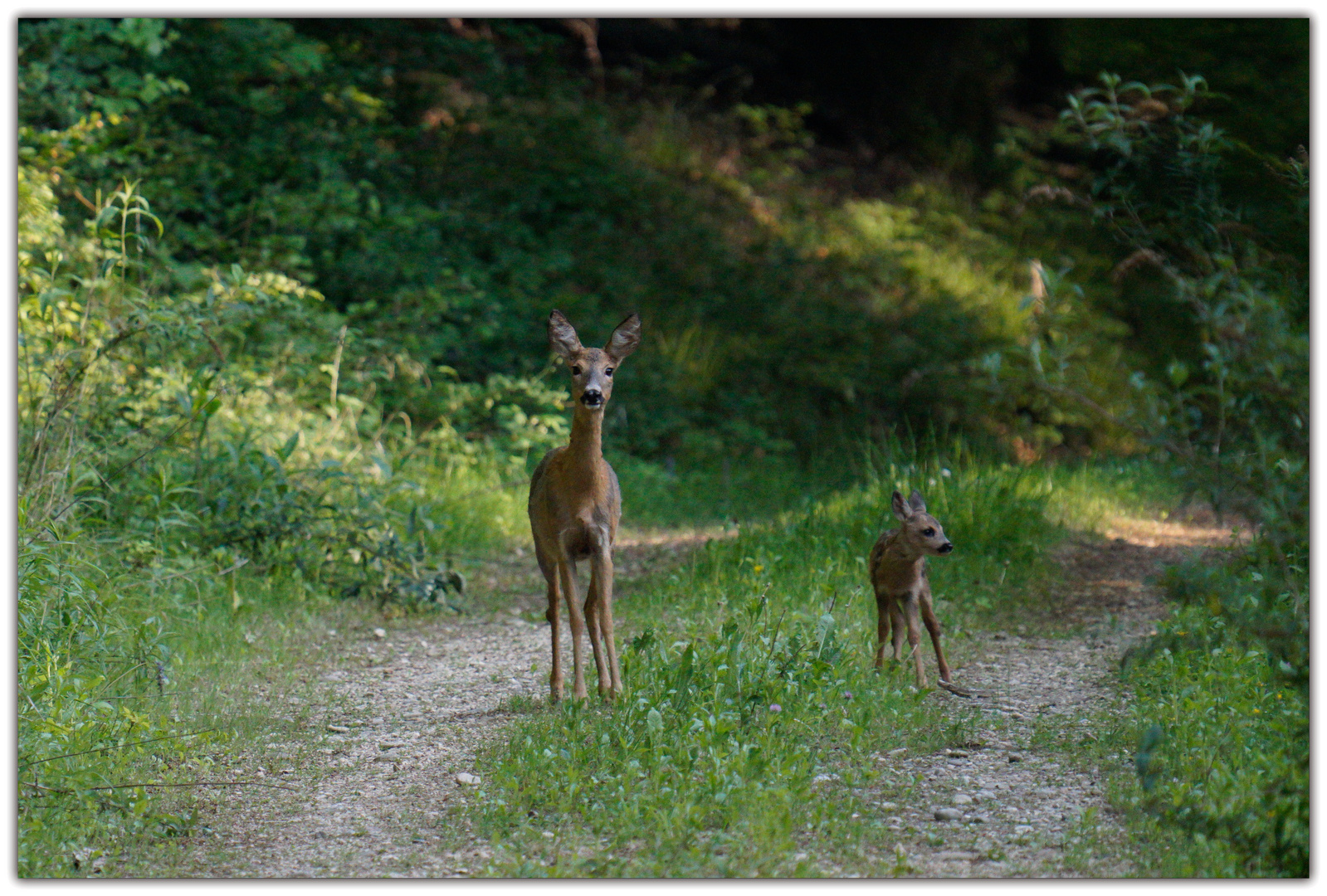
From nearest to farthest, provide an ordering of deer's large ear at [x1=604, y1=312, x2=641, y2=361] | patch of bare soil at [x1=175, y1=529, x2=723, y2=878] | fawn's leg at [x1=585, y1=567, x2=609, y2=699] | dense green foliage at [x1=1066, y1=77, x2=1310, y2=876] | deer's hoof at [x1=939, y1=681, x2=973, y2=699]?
1. dense green foliage at [x1=1066, y1=77, x2=1310, y2=876]
2. patch of bare soil at [x1=175, y1=529, x2=723, y2=878]
3. fawn's leg at [x1=585, y1=567, x2=609, y2=699]
4. deer's large ear at [x1=604, y1=312, x2=641, y2=361]
5. deer's hoof at [x1=939, y1=681, x2=973, y2=699]

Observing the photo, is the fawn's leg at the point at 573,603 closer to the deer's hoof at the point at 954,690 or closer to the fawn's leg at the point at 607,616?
the fawn's leg at the point at 607,616

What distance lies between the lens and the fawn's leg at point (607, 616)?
5.25 meters

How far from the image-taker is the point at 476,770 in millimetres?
4562

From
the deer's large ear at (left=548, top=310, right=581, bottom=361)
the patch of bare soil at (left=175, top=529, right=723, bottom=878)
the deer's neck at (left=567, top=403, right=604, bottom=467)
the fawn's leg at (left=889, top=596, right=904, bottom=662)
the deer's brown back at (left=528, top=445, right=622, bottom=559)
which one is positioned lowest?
the patch of bare soil at (left=175, top=529, right=723, bottom=878)

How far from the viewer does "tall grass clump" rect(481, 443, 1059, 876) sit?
3.81m

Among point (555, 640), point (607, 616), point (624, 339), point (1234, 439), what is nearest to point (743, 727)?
point (607, 616)

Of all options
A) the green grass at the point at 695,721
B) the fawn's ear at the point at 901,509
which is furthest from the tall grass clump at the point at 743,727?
the fawn's ear at the point at 901,509

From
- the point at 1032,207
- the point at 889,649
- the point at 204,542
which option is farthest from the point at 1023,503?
the point at 1032,207

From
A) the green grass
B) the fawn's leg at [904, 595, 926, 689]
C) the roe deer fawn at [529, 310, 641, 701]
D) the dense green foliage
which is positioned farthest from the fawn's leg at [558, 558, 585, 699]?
the dense green foliage

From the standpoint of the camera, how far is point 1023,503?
7848mm

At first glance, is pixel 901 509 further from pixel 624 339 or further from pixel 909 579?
pixel 624 339

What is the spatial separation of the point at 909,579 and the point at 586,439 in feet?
4.98

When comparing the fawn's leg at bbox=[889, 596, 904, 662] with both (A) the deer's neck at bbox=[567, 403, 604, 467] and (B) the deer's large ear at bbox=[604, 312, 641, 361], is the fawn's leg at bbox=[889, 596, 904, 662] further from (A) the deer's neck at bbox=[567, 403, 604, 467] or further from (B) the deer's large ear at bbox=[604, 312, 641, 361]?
(B) the deer's large ear at bbox=[604, 312, 641, 361]

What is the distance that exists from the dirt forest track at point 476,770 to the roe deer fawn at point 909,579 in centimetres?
24
